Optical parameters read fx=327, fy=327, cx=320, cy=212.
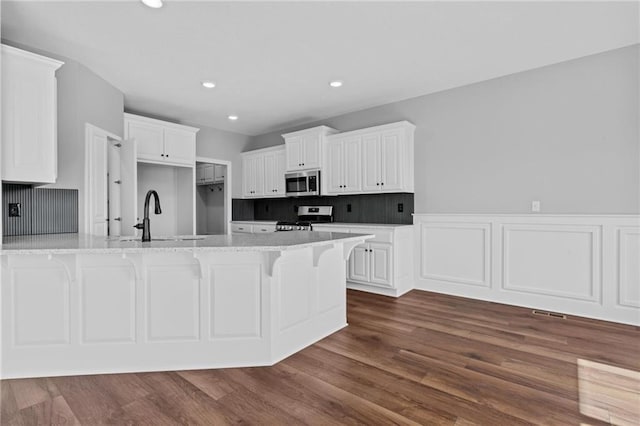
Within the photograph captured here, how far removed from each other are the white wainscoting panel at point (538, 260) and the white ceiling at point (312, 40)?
166cm

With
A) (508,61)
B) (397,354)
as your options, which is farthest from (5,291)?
(508,61)

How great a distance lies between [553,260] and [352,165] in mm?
2602

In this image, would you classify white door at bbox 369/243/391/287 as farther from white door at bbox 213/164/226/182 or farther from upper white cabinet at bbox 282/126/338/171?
white door at bbox 213/164/226/182

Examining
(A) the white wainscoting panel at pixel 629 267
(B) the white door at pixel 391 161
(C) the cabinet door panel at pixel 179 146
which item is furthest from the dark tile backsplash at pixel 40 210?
(A) the white wainscoting panel at pixel 629 267

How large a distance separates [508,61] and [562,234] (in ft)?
6.07

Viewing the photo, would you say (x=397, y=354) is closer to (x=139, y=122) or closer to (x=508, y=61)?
(x=508, y=61)

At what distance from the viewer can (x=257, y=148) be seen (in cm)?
646

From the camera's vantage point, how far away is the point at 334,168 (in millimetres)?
4836

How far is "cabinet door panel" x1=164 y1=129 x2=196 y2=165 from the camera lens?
480cm

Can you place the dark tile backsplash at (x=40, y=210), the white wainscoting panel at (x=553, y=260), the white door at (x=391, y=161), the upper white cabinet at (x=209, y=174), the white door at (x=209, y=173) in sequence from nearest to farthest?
the dark tile backsplash at (x=40, y=210) < the white wainscoting panel at (x=553, y=260) < the white door at (x=391, y=161) < the upper white cabinet at (x=209, y=174) < the white door at (x=209, y=173)

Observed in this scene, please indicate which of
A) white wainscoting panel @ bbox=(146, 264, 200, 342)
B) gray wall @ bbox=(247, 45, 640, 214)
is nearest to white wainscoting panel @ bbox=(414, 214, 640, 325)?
gray wall @ bbox=(247, 45, 640, 214)

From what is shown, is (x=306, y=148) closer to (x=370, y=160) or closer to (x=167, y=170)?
(x=370, y=160)

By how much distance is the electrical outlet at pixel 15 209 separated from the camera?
281cm

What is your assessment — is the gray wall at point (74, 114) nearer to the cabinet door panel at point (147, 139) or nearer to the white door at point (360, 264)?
the cabinet door panel at point (147, 139)
